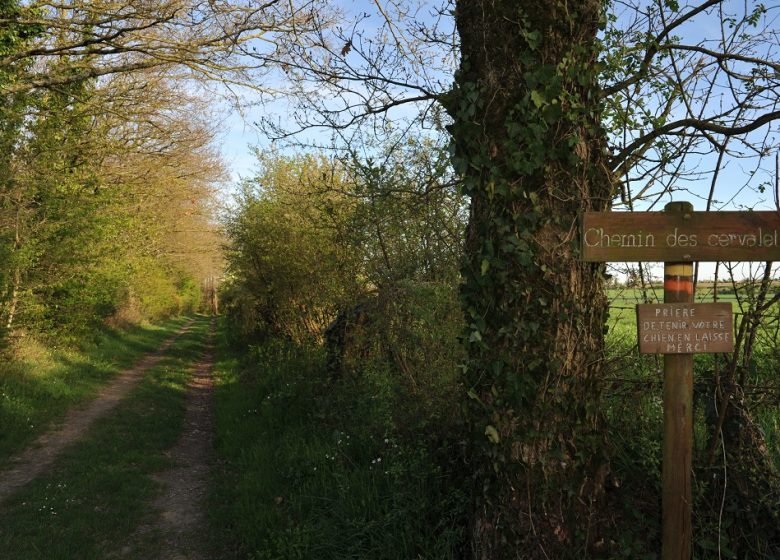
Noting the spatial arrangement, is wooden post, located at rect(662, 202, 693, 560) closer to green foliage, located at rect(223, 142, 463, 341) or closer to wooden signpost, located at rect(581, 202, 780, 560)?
wooden signpost, located at rect(581, 202, 780, 560)

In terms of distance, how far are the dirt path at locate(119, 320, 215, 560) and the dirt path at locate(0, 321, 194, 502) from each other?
4.83 feet

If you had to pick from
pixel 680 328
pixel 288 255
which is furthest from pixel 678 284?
pixel 288 255

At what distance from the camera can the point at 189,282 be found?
142 feet

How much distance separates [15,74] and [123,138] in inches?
252

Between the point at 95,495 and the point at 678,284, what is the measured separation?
20.0 feet

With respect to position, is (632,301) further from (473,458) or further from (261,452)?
(261,452)

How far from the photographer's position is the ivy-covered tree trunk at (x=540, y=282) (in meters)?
3.27

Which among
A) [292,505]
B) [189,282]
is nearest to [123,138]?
[292,505]

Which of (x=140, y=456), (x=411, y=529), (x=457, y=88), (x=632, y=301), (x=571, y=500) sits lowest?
(x=140, y=456)

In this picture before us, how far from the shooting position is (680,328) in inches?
114

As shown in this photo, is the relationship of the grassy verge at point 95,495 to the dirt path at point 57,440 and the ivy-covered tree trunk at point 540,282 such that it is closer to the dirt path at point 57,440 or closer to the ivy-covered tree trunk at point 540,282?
the dirt path at point 57,440

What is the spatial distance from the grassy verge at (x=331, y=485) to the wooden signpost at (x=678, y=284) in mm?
1440

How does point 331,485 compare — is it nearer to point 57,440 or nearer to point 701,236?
point 701,236

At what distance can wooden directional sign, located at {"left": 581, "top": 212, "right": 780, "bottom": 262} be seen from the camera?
295 cm
